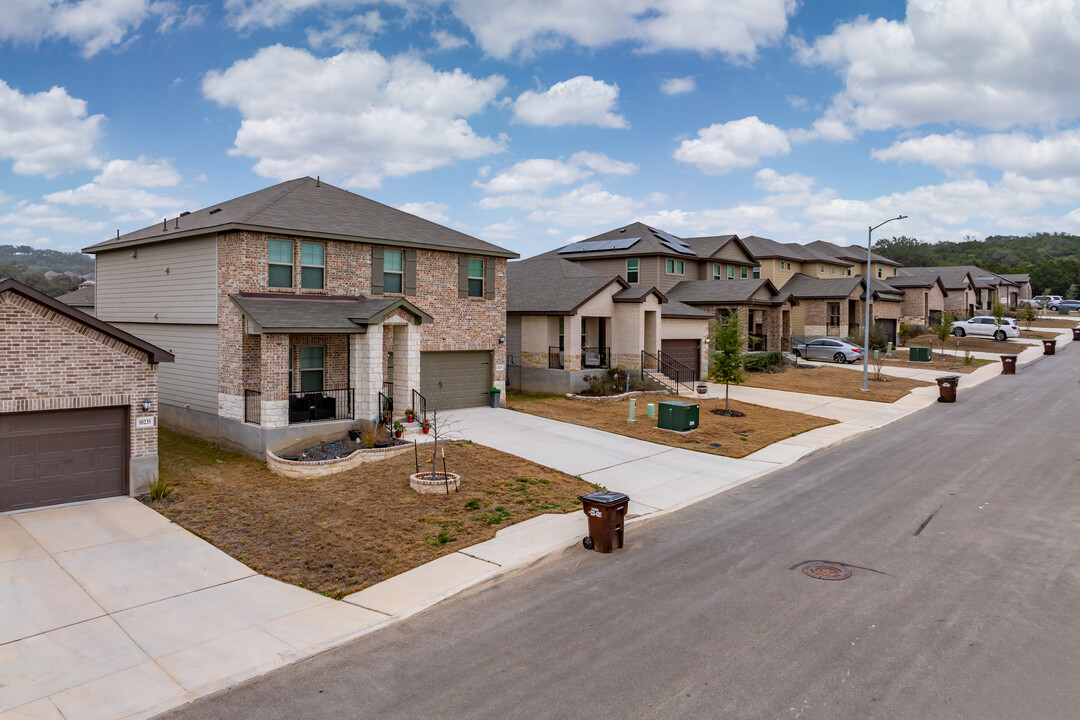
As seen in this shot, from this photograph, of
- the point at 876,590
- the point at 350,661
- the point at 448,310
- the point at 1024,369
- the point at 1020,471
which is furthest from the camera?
the point at 1024,369

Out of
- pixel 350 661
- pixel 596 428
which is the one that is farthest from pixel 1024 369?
pixel 350 661

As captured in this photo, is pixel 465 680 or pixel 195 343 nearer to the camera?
pixel 465 680

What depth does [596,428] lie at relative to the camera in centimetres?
2316

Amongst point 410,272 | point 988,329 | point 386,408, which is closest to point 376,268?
point 410,272

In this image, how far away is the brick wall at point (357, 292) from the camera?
2012 centimetres

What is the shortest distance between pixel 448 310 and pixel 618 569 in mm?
15907

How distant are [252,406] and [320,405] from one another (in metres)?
1.95

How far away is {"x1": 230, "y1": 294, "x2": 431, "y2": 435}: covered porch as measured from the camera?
19.2 metres

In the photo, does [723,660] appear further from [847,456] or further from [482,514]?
[847,456]

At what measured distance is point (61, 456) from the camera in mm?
14898

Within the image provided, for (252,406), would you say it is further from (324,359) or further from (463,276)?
(463,276)

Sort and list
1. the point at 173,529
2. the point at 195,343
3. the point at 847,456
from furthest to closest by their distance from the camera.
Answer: the point at 195,343 → the point at 847,456 → the point at 173,529

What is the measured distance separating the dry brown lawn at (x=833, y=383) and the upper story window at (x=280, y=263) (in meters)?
22.1

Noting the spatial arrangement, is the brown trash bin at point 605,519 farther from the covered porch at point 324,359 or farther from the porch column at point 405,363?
the porch column at point 405,363
